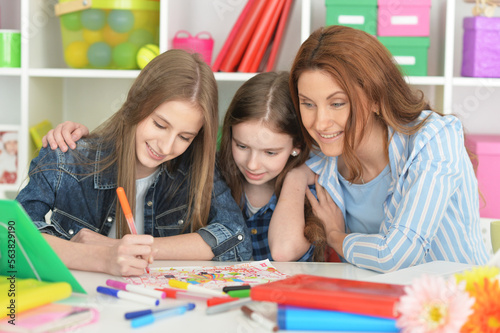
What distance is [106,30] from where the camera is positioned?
79.0 inches

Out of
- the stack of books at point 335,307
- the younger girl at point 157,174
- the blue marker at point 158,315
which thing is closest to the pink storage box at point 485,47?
the younger girl at point 157,174

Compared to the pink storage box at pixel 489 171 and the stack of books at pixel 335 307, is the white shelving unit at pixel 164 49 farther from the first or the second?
the stack of books at pixel 335 307

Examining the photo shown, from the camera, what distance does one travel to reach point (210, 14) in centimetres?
227

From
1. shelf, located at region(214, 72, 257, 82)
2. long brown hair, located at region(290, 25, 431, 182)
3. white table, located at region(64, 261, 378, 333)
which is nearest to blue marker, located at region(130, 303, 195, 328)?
white table, located at region(64, 261, 378, 333)

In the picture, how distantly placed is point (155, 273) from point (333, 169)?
2.11 ft

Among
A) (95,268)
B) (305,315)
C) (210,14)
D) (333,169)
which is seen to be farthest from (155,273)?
(210,14)

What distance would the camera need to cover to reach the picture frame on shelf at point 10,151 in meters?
2.05

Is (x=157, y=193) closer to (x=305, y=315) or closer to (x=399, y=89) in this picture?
(x=399, y=89)

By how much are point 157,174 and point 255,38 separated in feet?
2.36

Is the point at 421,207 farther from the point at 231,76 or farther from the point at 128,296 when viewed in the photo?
the point at 231,76

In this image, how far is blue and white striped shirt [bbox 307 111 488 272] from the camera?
3.81 ft

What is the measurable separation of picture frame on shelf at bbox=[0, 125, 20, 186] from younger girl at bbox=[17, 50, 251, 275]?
73 centimetres

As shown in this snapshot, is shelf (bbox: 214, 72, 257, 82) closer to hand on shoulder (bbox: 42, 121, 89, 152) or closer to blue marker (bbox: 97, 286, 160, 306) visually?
hand on shoulder (bbox: 42, 121, 89, 152)

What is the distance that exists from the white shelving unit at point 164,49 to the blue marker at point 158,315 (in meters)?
1.29
